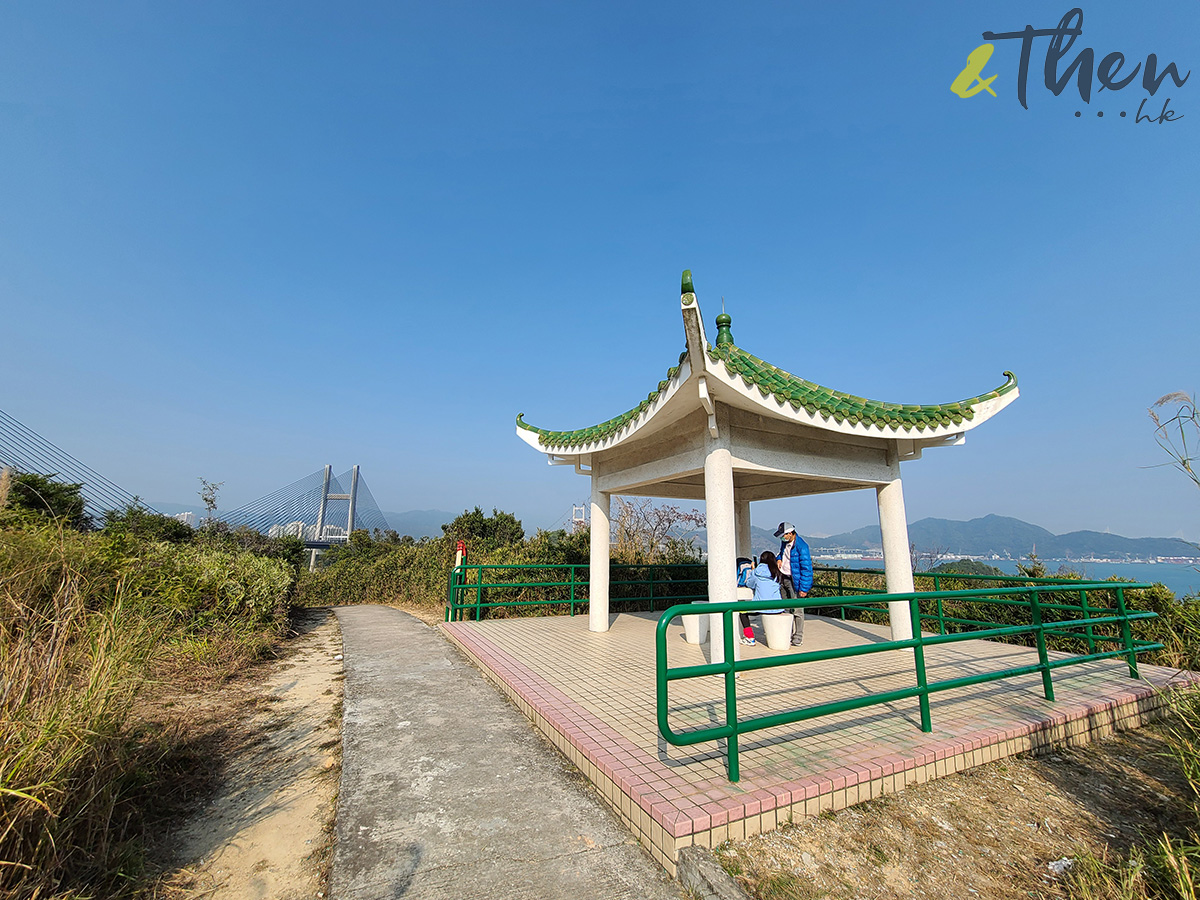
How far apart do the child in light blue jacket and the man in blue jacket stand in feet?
0.47

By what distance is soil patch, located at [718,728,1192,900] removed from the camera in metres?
2.52

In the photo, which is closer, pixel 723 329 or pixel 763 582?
pixel 723 329

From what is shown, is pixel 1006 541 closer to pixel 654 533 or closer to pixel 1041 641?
pixel 654 533

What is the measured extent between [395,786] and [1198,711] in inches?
201

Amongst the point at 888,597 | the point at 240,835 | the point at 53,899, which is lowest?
Answer: the point at 240,835

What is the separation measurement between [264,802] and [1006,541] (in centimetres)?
9362

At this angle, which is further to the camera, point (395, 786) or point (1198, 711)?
point (395, 786)

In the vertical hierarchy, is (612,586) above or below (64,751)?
above

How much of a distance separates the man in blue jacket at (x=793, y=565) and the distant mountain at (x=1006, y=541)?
1674 centimetres

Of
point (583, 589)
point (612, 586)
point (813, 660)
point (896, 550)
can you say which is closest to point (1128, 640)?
point (896, 550)

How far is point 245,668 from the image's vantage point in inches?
253

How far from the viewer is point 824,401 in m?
5.93

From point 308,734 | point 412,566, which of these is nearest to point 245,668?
point 308,734

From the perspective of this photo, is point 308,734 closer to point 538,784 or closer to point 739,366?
point 538,784
